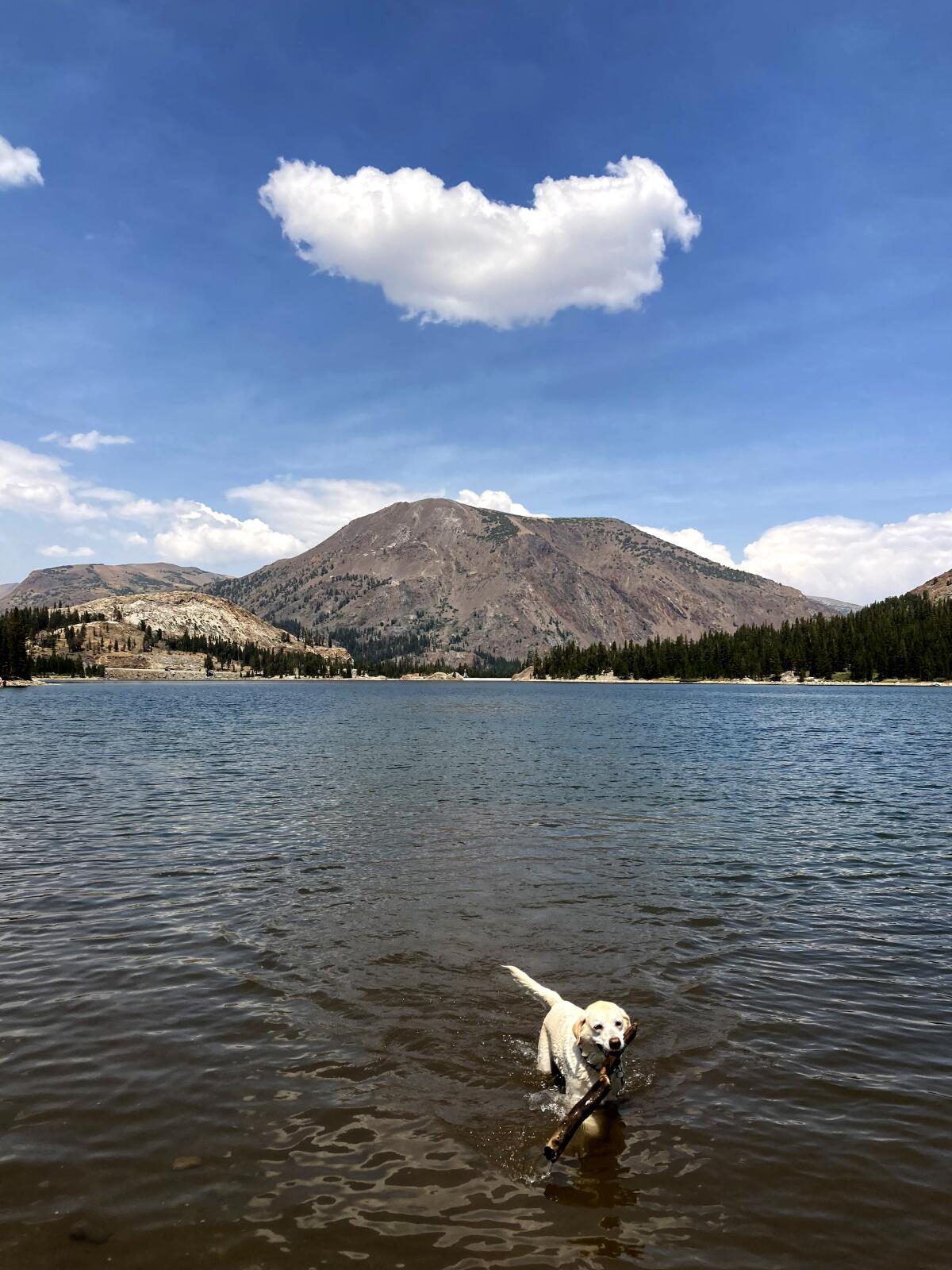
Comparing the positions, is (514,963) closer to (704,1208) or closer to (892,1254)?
(704,1208)

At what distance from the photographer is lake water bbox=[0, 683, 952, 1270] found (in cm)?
805

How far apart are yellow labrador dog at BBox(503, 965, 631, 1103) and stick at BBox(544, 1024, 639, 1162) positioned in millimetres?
166

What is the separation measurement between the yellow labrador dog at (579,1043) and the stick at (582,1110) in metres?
0.17

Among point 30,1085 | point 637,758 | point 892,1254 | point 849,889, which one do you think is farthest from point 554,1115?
point 637,758

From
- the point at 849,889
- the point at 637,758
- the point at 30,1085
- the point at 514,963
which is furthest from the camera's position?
the point at 637,758

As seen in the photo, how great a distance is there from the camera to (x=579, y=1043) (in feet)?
34.0

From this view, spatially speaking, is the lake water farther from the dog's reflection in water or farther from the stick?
the stick

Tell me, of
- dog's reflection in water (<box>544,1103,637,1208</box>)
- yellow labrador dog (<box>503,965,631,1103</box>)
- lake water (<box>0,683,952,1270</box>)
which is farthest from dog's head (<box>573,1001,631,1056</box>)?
lake water (<box>0,683,952,1270</box>)

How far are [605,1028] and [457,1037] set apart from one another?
12.8 feet

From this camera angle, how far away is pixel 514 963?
16.4 meters

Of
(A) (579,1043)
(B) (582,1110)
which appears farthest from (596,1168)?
(A) (579,1043)

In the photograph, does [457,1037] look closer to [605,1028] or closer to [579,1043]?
[579,1043]

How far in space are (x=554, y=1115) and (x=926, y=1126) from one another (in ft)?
16.4

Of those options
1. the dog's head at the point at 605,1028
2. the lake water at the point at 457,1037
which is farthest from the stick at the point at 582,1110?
the lake water at the point at 457,1037
